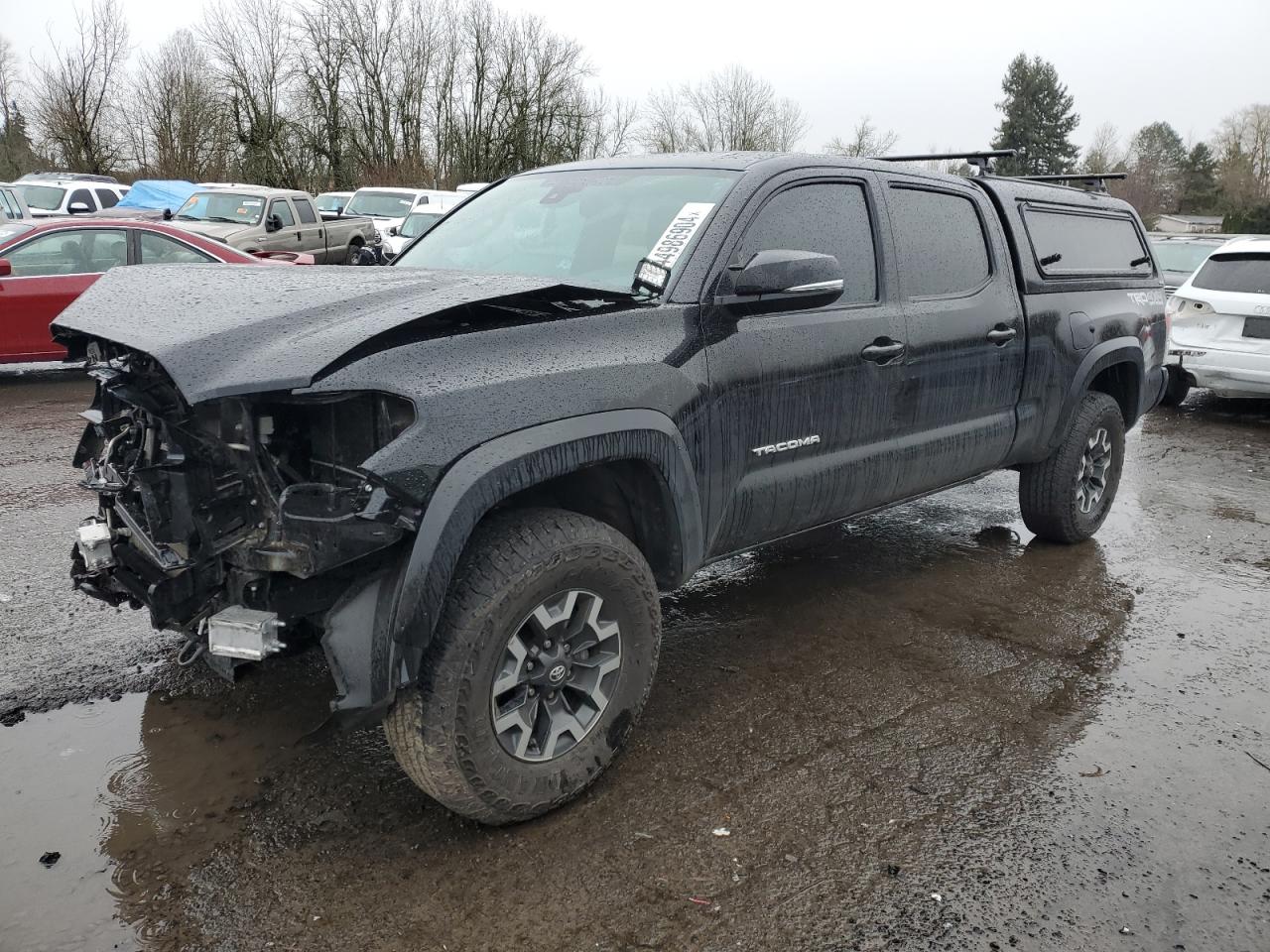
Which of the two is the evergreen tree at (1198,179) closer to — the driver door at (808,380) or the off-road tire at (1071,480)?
the off-road tire at (1071,480)

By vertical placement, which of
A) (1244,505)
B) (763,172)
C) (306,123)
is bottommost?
(1244,505)

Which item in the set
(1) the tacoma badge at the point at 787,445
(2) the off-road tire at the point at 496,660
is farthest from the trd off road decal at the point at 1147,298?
(2) the off-road tire at the point at 496,660

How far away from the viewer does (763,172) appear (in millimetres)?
3426

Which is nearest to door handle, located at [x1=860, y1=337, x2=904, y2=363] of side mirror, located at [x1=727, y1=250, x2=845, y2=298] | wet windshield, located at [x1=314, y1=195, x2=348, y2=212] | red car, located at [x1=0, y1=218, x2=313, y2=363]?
side mirror, located at [x1=727, y1=250, x2=845, y2=298]

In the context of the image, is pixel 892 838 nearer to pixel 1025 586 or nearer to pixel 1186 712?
pixel 1186 712

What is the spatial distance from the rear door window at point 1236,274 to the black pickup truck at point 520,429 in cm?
638

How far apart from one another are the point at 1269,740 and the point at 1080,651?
30.9 inches

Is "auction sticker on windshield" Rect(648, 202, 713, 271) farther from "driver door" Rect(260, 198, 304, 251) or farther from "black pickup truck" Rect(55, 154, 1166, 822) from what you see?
"driver door" Rect(260, 198, 304, 251)

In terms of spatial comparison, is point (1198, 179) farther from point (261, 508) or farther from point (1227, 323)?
point (261, 508)

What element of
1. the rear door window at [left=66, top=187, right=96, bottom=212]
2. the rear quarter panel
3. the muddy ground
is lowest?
the muddy ground

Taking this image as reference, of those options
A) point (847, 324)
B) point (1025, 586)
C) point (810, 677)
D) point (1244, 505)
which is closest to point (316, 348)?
point (847, 324)

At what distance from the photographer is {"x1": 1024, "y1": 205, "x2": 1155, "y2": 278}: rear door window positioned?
4766mm

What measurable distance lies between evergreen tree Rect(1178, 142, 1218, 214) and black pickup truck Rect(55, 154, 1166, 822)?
65817mm

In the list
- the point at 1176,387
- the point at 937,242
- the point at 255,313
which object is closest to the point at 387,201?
the point at 1176,387
